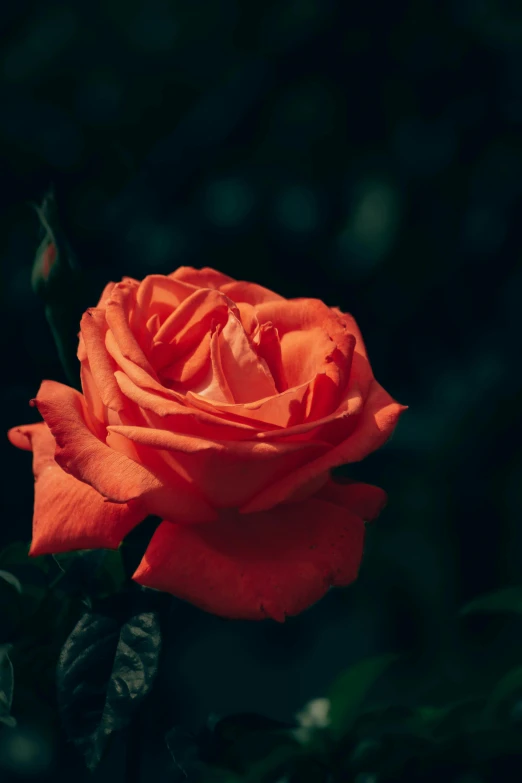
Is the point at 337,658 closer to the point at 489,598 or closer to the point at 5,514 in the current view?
the point at 489,598

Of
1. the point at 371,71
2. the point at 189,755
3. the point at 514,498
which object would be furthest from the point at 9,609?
the point at 371,71

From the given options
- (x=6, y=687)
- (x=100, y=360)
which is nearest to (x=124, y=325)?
(x=100, y=360)

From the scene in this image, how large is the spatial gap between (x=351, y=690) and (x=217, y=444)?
12.1 inches

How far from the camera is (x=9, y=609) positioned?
0.63m

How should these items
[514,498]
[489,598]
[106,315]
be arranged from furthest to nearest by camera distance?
[514,498], [489,598], [106,315]

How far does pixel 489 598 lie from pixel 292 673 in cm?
20

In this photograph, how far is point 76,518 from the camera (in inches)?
21.6

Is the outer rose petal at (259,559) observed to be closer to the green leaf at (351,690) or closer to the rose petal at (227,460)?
the rose petal at (227,460)

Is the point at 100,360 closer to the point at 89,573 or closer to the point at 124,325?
the point at 124,325

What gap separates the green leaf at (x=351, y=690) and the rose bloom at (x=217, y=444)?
0.57 feet

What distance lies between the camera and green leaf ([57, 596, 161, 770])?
1.76 ft

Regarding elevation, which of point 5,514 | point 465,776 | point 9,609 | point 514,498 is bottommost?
point 5,514

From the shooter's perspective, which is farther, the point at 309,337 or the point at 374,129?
the point at 374,129

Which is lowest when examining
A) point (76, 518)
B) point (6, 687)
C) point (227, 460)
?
point (6, 687)
